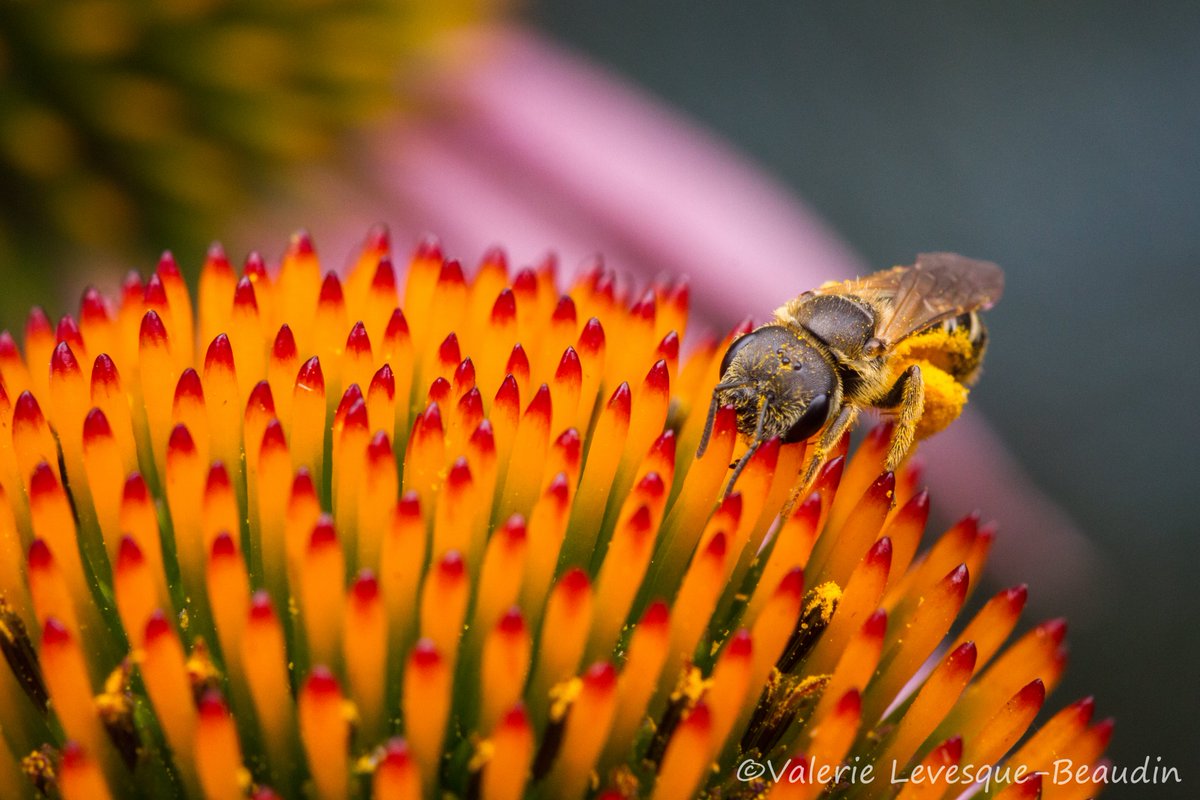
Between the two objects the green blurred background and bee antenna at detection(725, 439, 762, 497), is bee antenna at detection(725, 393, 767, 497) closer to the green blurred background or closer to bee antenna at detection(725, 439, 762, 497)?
bee antenna at detection(725, 439, 762, 497)

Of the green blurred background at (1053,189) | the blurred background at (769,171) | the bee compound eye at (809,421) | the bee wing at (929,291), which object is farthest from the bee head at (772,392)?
the green blurred background at (1053,189)

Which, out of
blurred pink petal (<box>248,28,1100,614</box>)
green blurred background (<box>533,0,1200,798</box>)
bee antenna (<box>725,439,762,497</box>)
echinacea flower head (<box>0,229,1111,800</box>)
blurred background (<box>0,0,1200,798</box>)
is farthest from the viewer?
green blurred background (<box>533,0,1200,798</box>)

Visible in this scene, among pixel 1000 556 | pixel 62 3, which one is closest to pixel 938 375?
pixel 62 3

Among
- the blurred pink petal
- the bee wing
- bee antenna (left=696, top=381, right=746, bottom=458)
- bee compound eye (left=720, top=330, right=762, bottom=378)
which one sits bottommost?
bee antenna (left=696, top=381, right=746, bottom=458)

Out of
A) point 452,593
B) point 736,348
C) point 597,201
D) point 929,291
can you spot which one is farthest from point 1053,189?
point 452,593

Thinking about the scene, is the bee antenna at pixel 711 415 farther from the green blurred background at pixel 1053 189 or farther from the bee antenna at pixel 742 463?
the green blurred background at pixel 1053 189

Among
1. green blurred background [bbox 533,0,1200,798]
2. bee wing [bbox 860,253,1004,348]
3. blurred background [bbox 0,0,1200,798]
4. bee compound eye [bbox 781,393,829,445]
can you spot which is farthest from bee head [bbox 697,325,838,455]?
green blurred background [bbox 533,0,1200,798]

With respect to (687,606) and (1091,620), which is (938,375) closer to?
(687,606)
